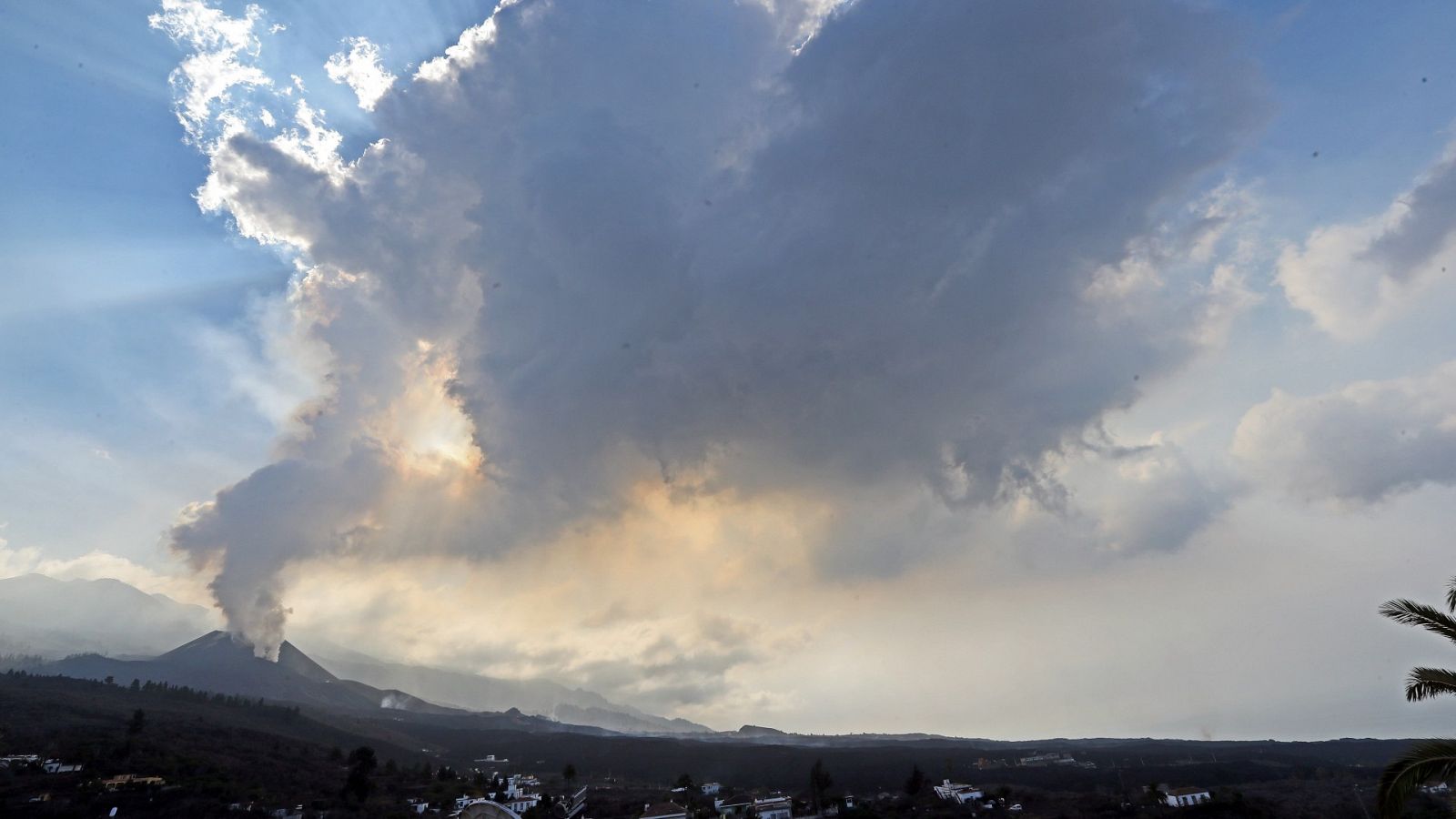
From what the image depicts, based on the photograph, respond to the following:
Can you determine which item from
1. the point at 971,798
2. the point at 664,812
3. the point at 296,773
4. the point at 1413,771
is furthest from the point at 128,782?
the point at 1413,771

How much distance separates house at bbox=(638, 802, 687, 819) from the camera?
4126 inches

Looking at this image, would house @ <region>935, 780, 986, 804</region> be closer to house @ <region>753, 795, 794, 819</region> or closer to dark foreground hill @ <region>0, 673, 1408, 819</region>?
dark foreground hill @ <region>0, 673, 1408, 819</region>

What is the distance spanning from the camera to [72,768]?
9406cm

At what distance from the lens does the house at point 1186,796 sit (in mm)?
104562

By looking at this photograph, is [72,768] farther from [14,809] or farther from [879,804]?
[879,804]

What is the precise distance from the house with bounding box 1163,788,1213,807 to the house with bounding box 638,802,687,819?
226 ft

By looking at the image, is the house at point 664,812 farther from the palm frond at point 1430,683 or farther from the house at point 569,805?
the palm frond at point 1430,683

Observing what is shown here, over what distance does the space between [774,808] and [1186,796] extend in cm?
6223

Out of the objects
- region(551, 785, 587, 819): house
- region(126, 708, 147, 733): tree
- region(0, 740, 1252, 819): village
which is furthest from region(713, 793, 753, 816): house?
region(126, 708, 147, 733): tree

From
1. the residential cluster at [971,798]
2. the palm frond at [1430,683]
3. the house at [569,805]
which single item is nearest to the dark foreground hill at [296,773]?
the house at [569,805]

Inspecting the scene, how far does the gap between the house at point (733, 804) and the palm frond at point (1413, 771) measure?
103637 mm

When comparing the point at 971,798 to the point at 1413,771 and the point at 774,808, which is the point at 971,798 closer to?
the point at 774,808

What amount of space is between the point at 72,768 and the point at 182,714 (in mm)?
72778

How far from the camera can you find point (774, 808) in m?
120
